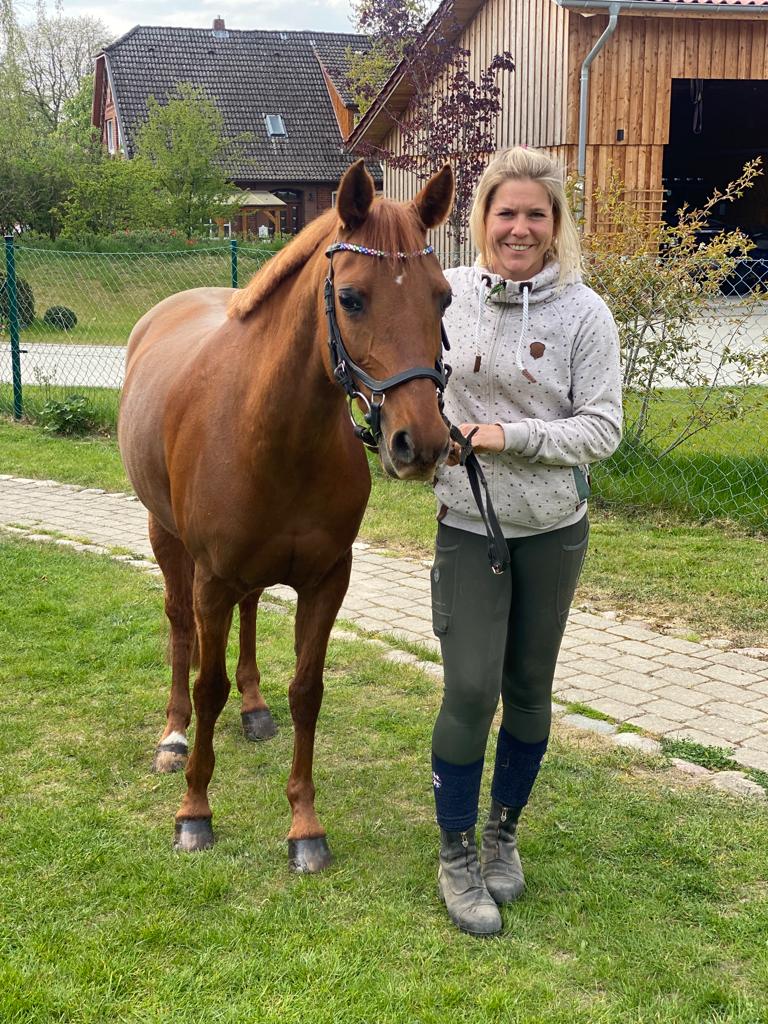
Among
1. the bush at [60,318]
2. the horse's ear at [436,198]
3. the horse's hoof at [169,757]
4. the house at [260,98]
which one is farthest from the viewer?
the house at [260,98]

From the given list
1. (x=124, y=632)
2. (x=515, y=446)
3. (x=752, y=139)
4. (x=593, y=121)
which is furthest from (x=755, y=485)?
(x=752, y=139)

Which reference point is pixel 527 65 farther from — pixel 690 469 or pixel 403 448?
pixel 403 448

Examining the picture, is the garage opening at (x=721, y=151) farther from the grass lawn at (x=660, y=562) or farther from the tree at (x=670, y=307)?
the grass lawn at (x=660, y=562)

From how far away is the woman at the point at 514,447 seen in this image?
2.71 m

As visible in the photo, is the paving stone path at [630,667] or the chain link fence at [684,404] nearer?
the paving stone path at [630,667]

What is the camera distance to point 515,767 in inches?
121

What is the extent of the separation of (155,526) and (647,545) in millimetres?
3507

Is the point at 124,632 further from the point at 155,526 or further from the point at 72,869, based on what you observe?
the point at 72,869

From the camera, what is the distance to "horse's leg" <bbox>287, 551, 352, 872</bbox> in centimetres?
326

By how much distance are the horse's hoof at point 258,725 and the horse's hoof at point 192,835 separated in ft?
2.69

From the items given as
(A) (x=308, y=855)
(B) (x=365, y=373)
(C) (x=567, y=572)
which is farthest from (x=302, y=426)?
(A) (x=308, y=855)

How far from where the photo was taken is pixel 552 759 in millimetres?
3893

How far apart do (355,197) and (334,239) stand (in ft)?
0.56

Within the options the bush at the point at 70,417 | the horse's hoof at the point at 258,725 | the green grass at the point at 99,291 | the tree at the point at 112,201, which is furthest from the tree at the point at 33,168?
the horse's hoof at the point at 258,725
